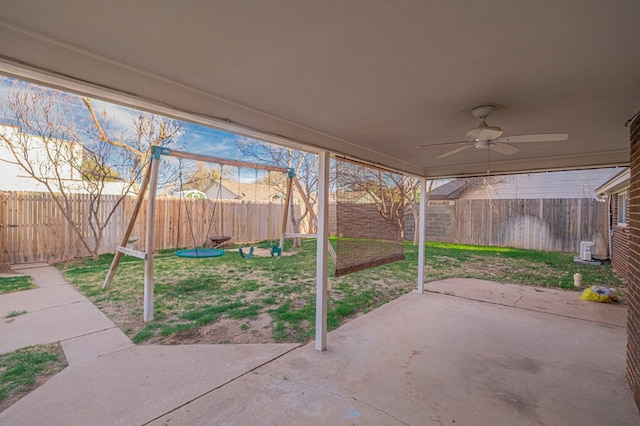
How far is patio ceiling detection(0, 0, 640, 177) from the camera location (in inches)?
46.6

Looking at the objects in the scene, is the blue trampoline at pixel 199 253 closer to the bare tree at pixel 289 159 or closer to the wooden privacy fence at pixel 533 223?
the bare tree at pixel 289 159

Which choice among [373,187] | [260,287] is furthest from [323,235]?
[260,287]

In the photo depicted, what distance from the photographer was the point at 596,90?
1920 millimetres

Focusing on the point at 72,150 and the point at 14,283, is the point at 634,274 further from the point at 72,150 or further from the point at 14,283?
the point at 72,150

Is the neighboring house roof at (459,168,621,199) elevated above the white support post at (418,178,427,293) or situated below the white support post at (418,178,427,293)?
above

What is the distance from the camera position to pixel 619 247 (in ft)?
20.7

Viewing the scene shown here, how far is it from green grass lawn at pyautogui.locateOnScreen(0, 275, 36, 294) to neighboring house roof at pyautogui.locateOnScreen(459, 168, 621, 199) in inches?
478

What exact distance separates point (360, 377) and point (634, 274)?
2.30 m

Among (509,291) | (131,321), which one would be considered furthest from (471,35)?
(509,291)

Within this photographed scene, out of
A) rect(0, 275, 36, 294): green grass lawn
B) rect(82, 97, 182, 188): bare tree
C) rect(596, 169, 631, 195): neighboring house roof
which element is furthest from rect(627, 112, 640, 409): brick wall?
rect(82, 97, 182, 188): bare tree

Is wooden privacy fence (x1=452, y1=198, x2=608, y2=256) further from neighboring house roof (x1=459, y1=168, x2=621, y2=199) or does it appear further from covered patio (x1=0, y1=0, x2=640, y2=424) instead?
covered patio (x1=0, y1=0, x2=640, y2=424)

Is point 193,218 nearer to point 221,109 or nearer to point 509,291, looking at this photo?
point 221,109

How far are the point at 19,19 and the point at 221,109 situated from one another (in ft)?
3.43

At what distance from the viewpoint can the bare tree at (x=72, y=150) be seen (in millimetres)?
6246
